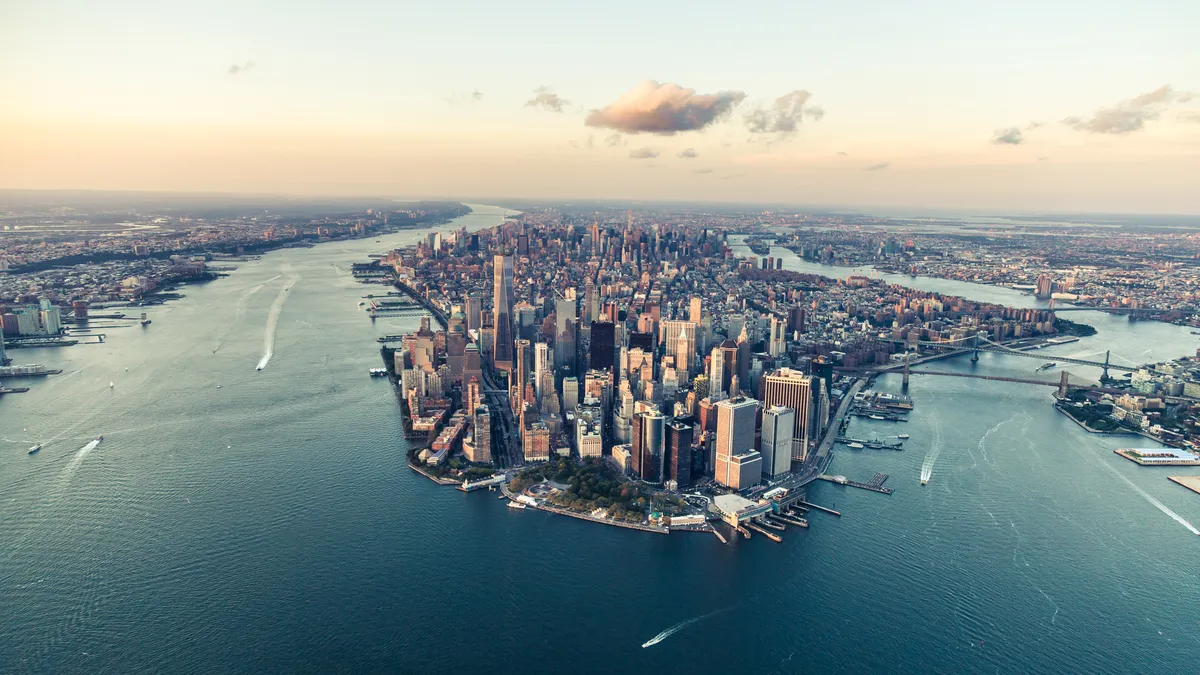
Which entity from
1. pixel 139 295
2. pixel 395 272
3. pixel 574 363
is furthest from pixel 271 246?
A: pixel 574 363

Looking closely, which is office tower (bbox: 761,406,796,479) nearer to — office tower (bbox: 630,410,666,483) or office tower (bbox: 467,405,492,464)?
office tower (bbox: 630,410,666,483)

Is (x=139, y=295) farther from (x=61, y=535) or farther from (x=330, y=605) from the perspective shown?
(x=330, y=605)

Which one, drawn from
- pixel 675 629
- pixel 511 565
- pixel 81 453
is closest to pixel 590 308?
pixel 81 453

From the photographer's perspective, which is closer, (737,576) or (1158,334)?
(737,576)

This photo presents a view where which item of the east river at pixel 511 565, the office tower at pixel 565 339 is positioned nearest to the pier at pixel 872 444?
the east river at pixel 511 565

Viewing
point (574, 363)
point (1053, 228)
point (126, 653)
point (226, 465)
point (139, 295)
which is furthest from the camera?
point (1053, 228)

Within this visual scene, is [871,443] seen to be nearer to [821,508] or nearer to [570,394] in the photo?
[821,508]

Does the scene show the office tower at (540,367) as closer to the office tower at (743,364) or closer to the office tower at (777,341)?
the office tower at (743,364)
